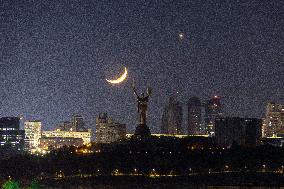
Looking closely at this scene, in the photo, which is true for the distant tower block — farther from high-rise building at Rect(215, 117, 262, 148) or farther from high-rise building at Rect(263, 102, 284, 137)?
high-rise building at Rect(263, 102, 284, 137)

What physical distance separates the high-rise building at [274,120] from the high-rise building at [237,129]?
2098cm

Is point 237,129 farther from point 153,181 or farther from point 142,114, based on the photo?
point 153,181

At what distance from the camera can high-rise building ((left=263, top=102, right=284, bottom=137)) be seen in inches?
7543

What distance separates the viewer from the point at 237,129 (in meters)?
167

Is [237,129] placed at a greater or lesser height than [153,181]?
greater

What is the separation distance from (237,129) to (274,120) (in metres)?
32.5

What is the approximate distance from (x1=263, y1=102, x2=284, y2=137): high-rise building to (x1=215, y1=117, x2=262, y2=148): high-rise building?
2098 centimetres

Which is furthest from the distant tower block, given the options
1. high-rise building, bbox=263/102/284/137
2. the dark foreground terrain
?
high-rise building, bbox=263/102/284/137

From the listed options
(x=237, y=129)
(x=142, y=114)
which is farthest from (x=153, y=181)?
(x=237, y=129)

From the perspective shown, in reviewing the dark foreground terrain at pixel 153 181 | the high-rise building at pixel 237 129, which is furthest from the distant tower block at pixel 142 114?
the high-rise building at pixel 237 129

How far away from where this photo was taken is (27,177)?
9288cm

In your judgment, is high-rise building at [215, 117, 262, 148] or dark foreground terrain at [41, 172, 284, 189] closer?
dark foreground terrain at [41, 172, 284, 189]

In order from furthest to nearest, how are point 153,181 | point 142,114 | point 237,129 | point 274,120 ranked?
point 274,120 < point 237,129 < point 142,114 < point 153,181

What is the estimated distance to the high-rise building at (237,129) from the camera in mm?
160000
